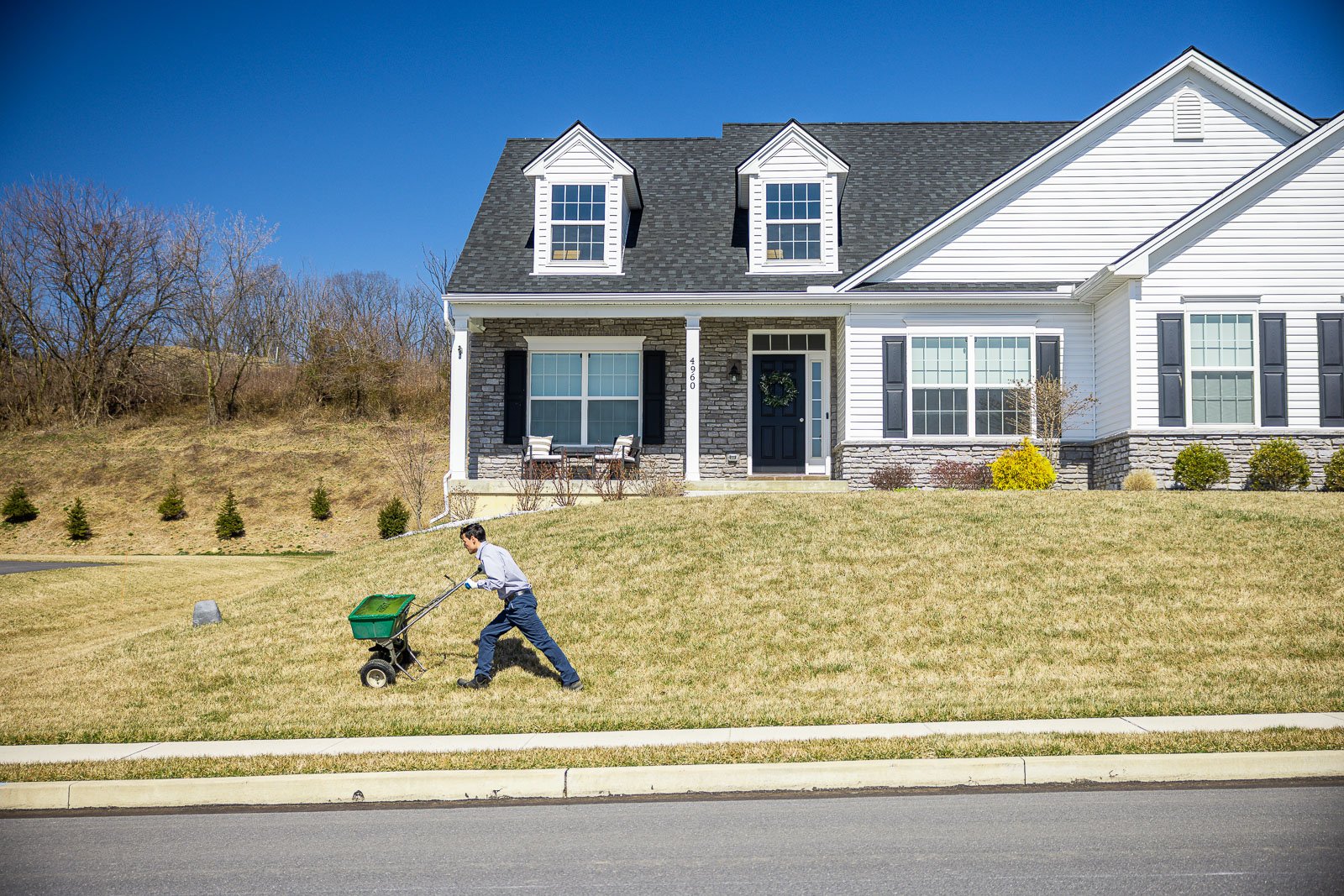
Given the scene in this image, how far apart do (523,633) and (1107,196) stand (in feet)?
49.4

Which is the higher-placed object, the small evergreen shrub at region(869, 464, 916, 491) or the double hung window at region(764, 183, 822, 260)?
the double hung window at region(764, 183, 822, 260)

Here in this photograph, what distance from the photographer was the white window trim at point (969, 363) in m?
19.4

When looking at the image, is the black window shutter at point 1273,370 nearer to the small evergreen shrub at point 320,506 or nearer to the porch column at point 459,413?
the porch column at point 459,413

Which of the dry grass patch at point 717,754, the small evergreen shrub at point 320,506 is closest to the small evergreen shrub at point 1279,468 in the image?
the dry grass patch at point 717,754

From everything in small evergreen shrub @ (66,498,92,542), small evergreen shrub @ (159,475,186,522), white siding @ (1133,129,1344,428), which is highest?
white siding @ (1133,129,1344,428)

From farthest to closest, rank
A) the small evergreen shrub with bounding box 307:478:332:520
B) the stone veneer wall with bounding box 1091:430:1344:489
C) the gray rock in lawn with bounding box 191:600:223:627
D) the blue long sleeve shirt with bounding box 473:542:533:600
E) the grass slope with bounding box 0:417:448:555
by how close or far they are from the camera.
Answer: the small evergreen shrub with bounding box 307:478:332:520 < the grass slope with bounding box 0:417:448:555 < the stone veneer wall with bounding box 1091:430:1344:489 < the gray rock in lawn with bounding box 191:600:223:627 < the blue long sleeve shirt with bounding box 473:542:533:600

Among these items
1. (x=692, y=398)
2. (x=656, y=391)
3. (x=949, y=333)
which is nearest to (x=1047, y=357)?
(x=949, y=333)

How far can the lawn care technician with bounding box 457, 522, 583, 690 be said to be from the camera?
1013 cm

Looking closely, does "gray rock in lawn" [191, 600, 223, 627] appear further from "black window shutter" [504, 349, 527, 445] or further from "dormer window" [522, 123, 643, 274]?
"dormer window" [522, 123, 643, 274]

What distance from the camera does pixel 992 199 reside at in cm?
2000

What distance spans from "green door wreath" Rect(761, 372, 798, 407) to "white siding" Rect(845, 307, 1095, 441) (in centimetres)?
183

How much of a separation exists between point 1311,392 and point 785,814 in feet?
48.9

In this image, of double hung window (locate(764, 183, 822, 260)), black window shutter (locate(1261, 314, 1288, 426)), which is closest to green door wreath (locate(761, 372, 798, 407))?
double hung window (locate(764, 183, 822, 260))

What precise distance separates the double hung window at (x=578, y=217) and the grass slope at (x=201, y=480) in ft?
23.2
